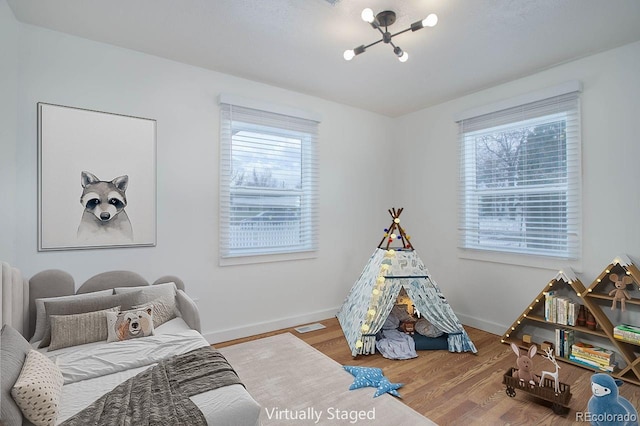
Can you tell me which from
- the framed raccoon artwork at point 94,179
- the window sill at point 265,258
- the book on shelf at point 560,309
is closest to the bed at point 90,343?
the framed raccoon artwork at point 94,179

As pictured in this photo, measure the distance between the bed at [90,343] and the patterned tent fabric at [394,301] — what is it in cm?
142

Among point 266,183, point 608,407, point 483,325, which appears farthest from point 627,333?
point 266,183

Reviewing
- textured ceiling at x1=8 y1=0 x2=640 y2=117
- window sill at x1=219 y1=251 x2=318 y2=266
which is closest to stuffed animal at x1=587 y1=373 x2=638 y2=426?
textured ceiling at x1=8 y1=0 x2=640 y2=117

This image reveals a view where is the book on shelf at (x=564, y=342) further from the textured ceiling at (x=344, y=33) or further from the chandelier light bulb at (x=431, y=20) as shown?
the chandelier light bulb at (x=431, y=20)

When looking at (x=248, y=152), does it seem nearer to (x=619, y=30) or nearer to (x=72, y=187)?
(x=72, y=187)

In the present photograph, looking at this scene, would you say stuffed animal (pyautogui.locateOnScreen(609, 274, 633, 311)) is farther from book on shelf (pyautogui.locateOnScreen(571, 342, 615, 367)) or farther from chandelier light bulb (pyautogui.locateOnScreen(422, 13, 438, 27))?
chandelier light bulb (pyautogui.locateOnScreen(422, 13, 438, 27))

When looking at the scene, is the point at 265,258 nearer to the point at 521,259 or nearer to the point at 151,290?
the point at 151,290

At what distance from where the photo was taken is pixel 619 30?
2.36 metres

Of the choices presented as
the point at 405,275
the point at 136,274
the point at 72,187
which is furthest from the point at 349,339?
the point at 72,187

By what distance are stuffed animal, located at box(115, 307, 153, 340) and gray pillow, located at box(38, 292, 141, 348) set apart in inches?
5.8

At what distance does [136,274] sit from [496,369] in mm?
3008

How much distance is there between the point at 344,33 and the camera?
7.90 ft

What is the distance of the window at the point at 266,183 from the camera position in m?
3.19

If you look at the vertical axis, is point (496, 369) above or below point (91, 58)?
below
